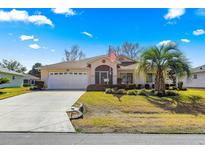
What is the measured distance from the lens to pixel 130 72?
28203 mm

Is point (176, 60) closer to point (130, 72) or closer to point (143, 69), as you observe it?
point (143, 69)

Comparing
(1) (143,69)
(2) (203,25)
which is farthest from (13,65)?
(2) (203,25)

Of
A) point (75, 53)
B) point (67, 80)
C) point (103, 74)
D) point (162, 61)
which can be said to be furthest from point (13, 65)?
point (162, 61)

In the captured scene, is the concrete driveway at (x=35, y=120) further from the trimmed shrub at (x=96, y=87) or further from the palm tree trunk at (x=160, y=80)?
the trimmed shrub at (x=96, y=87)

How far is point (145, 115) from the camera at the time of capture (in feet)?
42.4

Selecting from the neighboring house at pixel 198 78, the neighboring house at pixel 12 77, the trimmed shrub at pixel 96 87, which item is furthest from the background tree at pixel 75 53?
the trimmed shrub at pixel 96 87

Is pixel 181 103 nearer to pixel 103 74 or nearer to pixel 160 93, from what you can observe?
pixel 160 93

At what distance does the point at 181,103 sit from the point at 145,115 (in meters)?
5.48

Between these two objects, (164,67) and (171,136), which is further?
(164,67)

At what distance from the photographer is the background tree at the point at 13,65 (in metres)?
72.2

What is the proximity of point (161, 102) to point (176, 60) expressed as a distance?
4939 mm

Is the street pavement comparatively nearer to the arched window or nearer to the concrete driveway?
the concrete driveway

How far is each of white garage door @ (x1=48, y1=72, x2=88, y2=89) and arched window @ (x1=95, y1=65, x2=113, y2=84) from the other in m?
1.68
